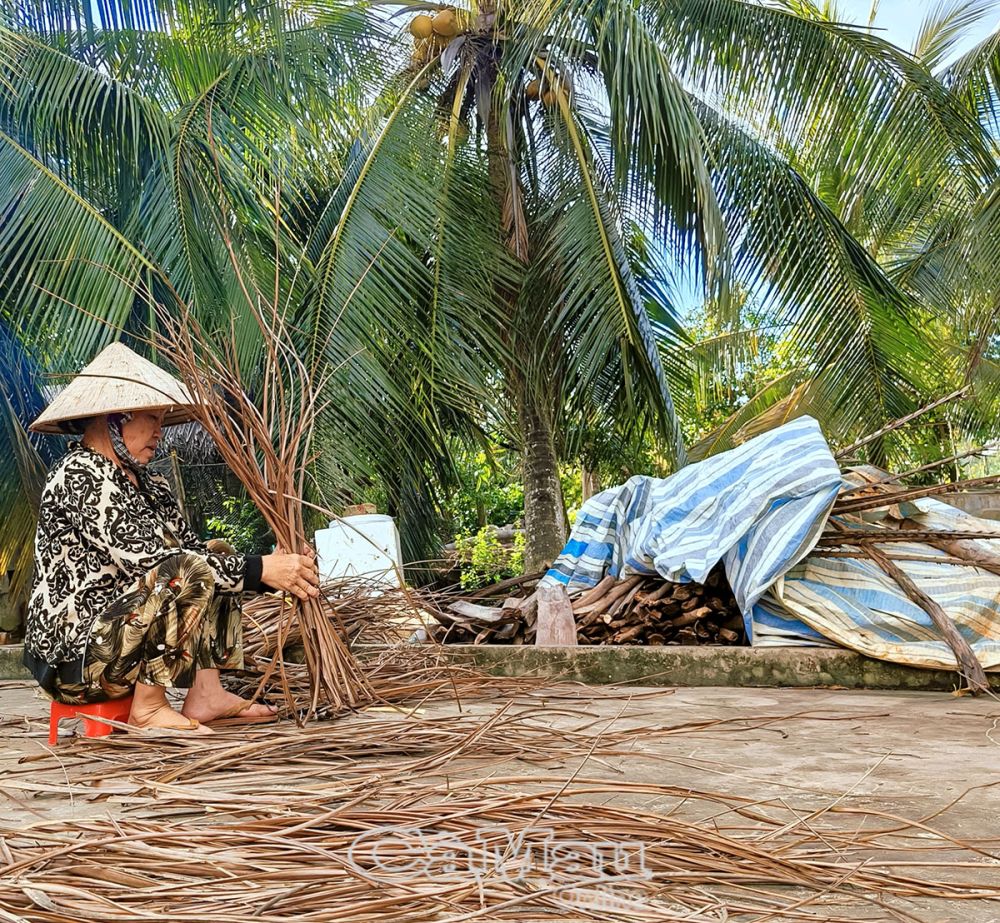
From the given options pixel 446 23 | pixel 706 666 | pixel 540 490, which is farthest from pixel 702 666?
pixel 446 23

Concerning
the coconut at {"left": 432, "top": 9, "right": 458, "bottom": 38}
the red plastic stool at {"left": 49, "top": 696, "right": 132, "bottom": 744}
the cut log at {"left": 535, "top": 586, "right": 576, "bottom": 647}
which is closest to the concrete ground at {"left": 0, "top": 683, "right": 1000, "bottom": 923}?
the red plastic stool at {"left": 49, "top": 696, "right": 132, "bottom": 744}

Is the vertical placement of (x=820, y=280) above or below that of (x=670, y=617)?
above

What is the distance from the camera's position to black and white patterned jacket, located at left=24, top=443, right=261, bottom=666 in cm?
319

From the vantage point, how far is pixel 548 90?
802 centimetres

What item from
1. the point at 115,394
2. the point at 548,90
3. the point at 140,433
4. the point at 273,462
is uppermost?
the point at 548,90

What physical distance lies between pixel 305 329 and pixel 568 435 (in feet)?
7.68

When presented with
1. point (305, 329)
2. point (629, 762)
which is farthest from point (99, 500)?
point (305, 329)

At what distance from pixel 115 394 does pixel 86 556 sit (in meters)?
0.49

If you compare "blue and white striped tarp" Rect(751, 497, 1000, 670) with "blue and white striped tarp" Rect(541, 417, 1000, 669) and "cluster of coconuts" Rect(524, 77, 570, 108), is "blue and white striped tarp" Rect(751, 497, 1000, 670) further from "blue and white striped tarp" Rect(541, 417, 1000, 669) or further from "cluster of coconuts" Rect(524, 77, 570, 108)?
"cluster of coconuts" Rect(524, 77, 570, 108)

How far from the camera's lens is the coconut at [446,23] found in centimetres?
815

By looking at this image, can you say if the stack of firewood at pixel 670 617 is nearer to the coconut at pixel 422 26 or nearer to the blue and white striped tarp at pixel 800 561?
the blue and white striped tarp at pixel 800 561

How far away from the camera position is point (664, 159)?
7.07 metres

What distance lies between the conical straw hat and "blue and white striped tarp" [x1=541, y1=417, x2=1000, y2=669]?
240 cm

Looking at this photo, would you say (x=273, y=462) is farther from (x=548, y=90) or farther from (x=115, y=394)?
(x=548, y=90)
